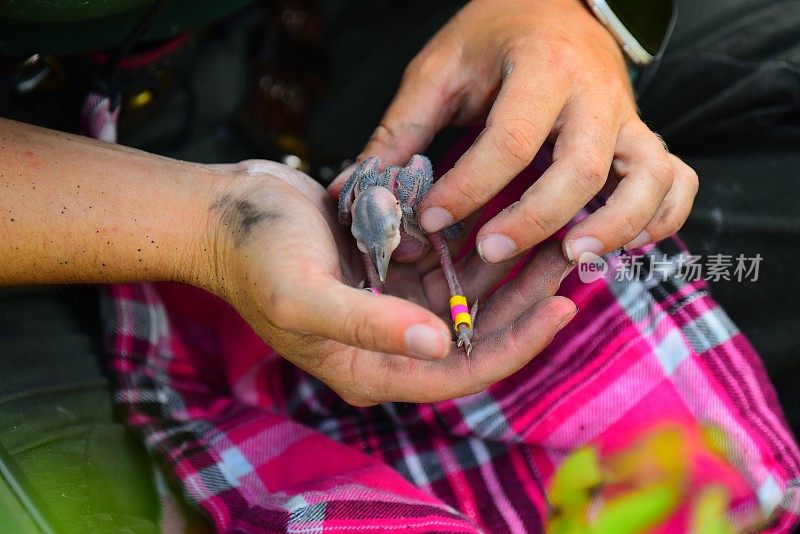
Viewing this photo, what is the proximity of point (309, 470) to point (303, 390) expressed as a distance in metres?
0.18

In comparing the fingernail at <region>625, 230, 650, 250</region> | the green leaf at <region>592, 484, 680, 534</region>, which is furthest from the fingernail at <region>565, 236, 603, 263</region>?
the green leaf at <region>592, 484, 680, 534</region>

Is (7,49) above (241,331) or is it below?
above

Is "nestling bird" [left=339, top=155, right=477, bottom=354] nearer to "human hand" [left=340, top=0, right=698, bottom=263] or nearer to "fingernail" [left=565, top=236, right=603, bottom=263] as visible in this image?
"human hand" [left=340, top=0, right=698, bottom=263]

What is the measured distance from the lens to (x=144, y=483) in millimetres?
1169

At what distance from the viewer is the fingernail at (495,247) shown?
111 centimetres

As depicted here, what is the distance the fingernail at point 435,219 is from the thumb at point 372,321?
29 cm

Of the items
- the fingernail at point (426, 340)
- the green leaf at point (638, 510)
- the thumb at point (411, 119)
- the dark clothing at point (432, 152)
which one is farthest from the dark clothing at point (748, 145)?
the fingernail at point (426, 340)

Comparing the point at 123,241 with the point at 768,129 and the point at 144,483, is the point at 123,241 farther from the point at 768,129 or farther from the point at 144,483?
the point at 768,129

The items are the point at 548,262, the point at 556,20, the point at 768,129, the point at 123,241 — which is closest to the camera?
the point at 123,241

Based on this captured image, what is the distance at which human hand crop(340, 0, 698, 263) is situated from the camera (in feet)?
3.67

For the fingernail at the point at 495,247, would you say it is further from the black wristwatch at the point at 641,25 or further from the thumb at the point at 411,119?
the black wristwatch at the point at 641,25

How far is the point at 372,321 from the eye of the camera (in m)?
0.87

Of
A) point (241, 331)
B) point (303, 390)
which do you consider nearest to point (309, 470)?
point (303, 390)

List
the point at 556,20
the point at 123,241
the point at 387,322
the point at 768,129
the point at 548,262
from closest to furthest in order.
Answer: the point at 387,322
the point at 123,241
the point at 548,262
the point at 556,20
the point at 768,129
